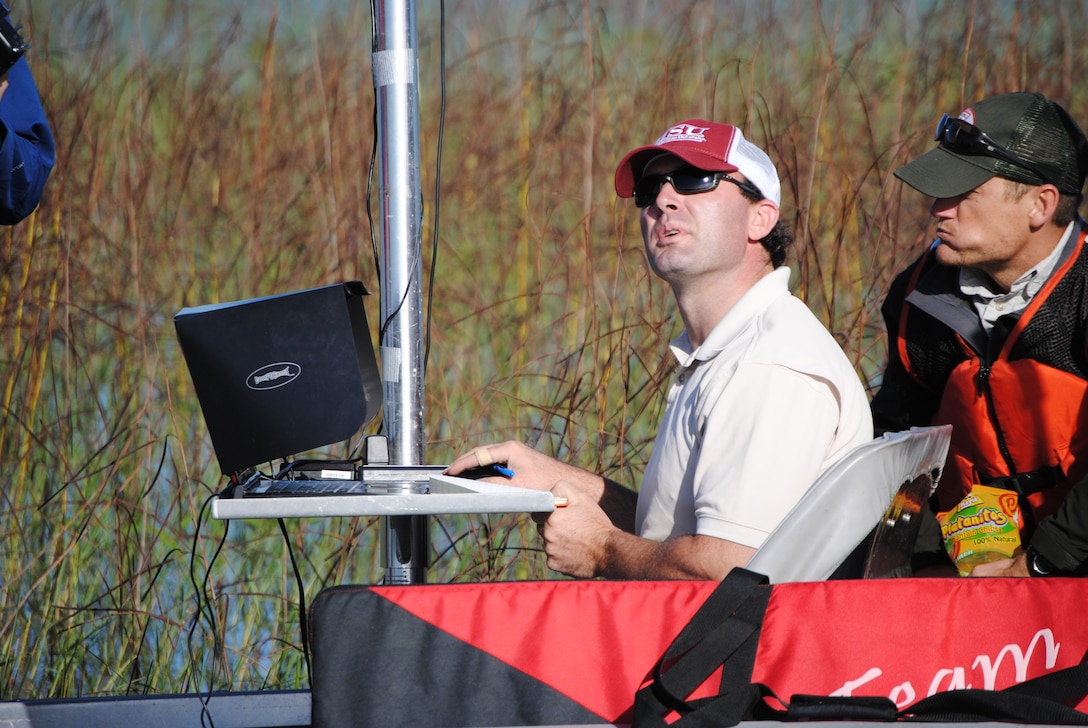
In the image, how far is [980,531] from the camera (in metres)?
2.02

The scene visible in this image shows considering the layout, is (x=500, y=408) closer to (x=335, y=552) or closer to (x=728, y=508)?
(x=335, y=552)

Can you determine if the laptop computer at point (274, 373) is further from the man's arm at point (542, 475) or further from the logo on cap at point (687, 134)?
the logo on cap at point (687, 134)

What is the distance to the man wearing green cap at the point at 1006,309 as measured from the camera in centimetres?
206

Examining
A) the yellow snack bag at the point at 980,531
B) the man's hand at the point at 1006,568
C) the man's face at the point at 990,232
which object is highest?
the man's face at the point at 990,232

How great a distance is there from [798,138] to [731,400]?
189cm

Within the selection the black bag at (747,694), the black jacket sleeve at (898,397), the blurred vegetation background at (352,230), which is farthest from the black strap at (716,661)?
the blurred vegetation background at (352,230)

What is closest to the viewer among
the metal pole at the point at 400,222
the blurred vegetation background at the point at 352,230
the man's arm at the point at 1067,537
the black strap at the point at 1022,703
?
the black strap at the point at 1022,703

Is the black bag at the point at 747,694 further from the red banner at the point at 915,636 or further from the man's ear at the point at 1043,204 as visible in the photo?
the man's ear at the point at 1043,204

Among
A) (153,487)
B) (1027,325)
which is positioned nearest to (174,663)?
(153,487)

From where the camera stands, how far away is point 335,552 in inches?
127

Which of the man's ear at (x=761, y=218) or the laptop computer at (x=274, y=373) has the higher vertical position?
the man's ear at (x=761, y=218)

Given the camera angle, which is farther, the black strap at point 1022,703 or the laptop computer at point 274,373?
the laptop computer at point 274,373

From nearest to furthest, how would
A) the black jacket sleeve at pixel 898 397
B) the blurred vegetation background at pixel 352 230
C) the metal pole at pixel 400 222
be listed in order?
the metal pole at pixel 400 222, the black jacket sleeve at pixel 898 397, the blurred vegetation background at pixel 352 230

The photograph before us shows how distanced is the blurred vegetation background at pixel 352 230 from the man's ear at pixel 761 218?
1194mm
